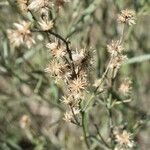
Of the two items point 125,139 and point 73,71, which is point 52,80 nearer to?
point 125,139

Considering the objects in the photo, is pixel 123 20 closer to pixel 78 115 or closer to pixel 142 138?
pixel 78 115

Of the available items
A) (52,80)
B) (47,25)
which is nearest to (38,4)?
(47,25)

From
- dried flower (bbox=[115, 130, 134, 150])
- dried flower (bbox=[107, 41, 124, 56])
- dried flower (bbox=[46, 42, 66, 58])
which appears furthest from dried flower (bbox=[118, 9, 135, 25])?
dried flower (bbox=[115, 130, 134, 150])

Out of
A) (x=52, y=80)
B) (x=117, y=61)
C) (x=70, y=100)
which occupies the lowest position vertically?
(x=70, y=100)

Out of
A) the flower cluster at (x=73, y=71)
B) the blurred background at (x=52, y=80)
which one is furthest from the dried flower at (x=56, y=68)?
the blurred background at (x=52, y=80)

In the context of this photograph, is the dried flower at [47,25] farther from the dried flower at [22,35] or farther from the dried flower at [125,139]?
the dried flower at [125,139]

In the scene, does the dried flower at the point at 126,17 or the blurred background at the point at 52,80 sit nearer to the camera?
the dried flower at the point at 126,17
